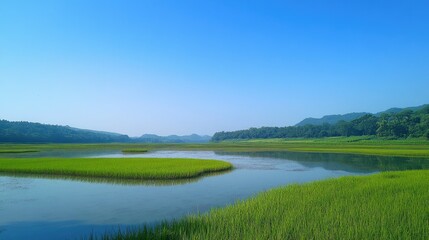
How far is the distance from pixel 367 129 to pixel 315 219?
110m

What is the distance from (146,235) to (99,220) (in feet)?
13.1

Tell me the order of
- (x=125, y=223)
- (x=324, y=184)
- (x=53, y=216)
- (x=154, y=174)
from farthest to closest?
(x=154, y=174) → (x=324, y=184) → (x=53, y=216) → (x=125, y=223)

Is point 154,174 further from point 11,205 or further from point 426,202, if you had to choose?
point 426,202

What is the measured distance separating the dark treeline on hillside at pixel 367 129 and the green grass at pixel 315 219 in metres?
72.7

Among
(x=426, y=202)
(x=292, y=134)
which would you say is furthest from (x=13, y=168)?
(x=292, y=134)

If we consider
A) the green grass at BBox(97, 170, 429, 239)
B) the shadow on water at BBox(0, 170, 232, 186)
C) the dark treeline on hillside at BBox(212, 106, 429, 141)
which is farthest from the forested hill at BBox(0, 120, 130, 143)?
the green grass at BBox(97, 170, 429, 239)

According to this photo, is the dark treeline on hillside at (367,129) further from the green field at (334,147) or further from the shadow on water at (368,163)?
the shadow on water at (368,163)

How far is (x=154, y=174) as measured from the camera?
62.0 feet

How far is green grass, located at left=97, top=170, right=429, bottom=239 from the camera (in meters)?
6.99

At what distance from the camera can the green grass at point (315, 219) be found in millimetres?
6988

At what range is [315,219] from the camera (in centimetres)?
819

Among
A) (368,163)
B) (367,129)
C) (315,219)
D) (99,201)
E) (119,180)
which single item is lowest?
(368,163)

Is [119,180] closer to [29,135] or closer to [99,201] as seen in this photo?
[99,201]

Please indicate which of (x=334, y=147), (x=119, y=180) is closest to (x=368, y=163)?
(x=119, y=180)
